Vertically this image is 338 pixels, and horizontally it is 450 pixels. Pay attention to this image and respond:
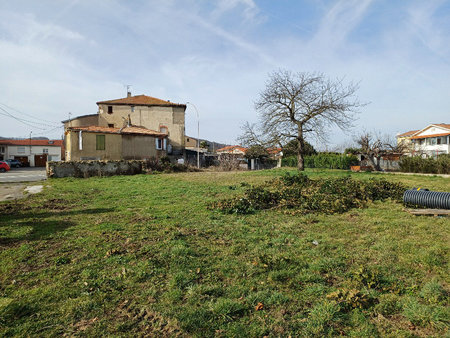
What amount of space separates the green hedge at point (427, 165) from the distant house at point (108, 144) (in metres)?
25.2

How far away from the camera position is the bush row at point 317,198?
8477 millimetres

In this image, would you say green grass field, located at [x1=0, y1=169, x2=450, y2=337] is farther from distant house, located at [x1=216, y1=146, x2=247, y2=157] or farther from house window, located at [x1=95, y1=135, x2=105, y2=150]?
distant house, located at [x1=216, y1=146, x2=247, y2=157]

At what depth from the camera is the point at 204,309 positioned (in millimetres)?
3277

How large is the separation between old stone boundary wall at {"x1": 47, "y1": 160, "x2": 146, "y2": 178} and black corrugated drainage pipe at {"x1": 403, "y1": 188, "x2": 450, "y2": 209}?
767 inches

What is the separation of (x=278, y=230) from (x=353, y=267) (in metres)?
2.20

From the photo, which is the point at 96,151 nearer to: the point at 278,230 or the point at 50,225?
the point at 50,225

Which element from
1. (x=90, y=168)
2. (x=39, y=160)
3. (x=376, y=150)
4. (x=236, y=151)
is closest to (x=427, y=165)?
(x=376, y=150)

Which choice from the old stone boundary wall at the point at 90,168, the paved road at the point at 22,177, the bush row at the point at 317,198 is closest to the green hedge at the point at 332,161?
the old stone boundary wall at the point at 90,168

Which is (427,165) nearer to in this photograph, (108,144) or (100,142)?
(108,144)

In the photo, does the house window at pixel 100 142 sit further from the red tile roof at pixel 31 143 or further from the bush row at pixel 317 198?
the red tile roof at pixel 31 143

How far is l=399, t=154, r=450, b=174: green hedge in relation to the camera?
65.9 feet

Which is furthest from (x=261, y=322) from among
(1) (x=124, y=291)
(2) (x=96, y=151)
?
(2) (x=96, y=151)

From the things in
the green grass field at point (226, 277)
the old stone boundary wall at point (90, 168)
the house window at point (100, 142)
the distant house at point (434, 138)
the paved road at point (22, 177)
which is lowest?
the green grass field at point (226, 277)

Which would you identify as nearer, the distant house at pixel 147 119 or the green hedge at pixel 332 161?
the green hedge at pixel 332 161
